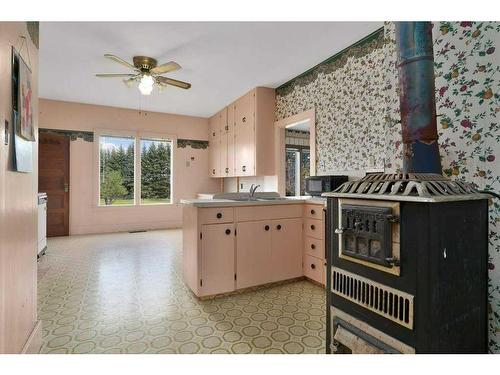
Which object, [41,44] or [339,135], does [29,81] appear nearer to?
[41,44]

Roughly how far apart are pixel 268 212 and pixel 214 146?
12.6 feet

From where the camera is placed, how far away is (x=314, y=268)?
2.72m

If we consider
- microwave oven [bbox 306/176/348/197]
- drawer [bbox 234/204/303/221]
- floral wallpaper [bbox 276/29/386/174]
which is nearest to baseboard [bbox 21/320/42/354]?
drawer [bbox 234/204/303/221]

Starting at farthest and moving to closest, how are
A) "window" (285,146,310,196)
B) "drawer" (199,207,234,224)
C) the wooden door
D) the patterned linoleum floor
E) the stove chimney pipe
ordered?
"window" (285,146,310,196), the wooden door, "drawer" (199,207,234,224), the patterned linoleum floor, the stove chimney pipe

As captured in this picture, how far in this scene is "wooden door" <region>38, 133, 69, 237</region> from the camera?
16.6ft

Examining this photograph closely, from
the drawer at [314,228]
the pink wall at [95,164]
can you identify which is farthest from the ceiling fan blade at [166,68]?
the pink wall at [95,164]

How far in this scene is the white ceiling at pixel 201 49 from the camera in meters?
2.73

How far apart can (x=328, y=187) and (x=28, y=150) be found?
2.53 meters

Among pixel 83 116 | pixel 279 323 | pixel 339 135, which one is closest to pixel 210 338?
pixel 279 323

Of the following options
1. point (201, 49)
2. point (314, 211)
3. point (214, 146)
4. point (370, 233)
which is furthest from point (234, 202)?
point (214, 146)

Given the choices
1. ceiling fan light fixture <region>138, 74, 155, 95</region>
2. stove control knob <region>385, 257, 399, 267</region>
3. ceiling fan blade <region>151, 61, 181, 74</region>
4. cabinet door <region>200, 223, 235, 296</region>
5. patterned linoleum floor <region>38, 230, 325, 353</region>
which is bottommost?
patterned linoleum floor <region>38, 230, 325, 353</region>

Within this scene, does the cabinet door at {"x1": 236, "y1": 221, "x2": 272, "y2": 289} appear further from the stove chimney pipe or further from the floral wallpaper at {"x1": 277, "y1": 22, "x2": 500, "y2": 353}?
the stove chimney pipe

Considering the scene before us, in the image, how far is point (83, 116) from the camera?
5.37 m

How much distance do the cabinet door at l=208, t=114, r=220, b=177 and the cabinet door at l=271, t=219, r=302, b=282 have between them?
3439 mm
